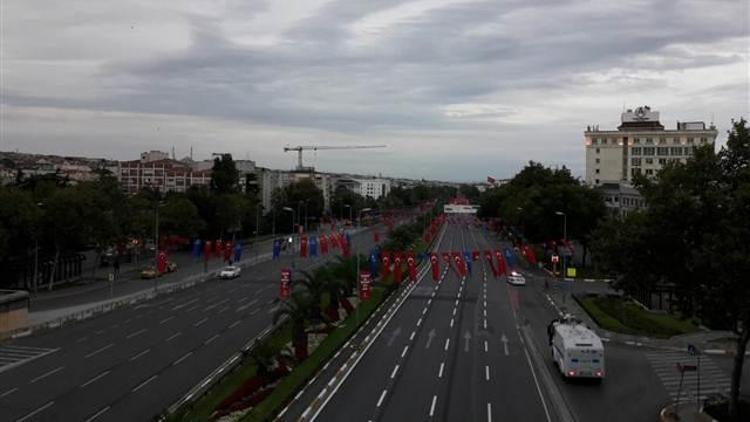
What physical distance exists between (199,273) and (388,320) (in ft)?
95.3

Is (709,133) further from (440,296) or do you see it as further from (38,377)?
(38,377)

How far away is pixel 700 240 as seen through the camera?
77.1ft

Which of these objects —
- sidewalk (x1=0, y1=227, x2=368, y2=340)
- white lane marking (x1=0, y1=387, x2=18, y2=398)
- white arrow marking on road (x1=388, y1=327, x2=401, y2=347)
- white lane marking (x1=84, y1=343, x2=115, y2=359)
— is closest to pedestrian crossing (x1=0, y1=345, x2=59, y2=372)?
white lane marking (x1=84, y1=343, x2=115, y2=359)

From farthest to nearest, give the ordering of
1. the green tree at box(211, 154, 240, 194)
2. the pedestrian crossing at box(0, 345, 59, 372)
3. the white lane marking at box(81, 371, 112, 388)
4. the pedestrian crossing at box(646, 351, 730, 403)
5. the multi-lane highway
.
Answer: the green tree at box(211, 154, 240, 194) < the pedestrian crossing at box(0, 345, 59, 372) < the pedestrian crossing at box(646, 351, 730, 403) < the white lane marking at box(81, 371, 112, 388) < the multi-lane highway

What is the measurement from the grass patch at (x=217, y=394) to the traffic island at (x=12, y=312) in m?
15.4

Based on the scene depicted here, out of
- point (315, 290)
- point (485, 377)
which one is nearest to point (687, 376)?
point (485, 377)

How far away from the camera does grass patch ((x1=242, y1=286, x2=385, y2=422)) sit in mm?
23578

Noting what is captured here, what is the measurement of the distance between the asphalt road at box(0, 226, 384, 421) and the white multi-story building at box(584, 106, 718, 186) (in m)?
88.7

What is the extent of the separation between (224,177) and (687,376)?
77900mm

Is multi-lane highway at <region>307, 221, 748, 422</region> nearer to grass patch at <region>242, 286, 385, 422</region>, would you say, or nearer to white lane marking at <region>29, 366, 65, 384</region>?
grass patch at <region>242, 286, 385, 422</region>

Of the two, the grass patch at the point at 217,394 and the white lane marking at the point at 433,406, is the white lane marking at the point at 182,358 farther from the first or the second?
the white lane marking at the point at 433,406

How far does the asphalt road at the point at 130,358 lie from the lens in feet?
83.0

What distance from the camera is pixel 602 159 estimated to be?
126 metres

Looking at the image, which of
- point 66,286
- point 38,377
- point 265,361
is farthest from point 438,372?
point 66,286
